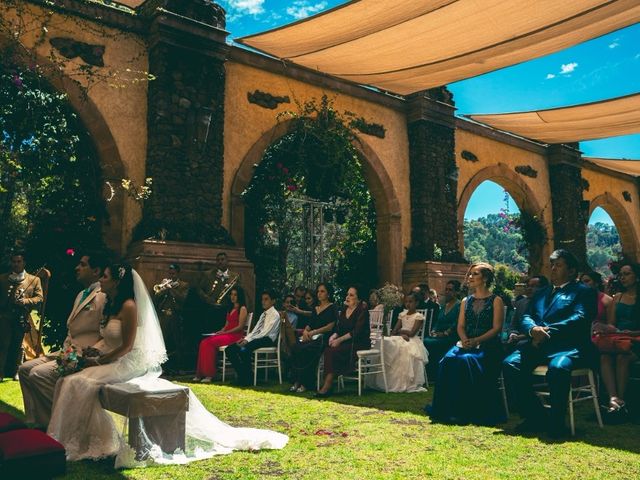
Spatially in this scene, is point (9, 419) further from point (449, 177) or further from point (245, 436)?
point (449, 177)

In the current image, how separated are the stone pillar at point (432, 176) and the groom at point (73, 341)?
7.87 meters

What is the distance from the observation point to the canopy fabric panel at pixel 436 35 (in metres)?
6.36

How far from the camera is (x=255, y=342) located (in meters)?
6.79

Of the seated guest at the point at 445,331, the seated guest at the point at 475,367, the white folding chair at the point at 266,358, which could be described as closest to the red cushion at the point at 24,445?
the seated guest at the point at 475,367

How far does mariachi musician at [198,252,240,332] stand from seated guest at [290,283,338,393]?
5.51 ft

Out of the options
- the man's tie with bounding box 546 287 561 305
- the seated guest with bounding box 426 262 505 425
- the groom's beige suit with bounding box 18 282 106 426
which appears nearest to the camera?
the groom's beige suit with bounding box 18 282 106 426

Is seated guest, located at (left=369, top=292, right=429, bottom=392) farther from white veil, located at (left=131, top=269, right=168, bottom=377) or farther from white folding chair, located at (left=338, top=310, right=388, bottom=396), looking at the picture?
white veil, located at (left=131, top=269, right=168, bottom=377)

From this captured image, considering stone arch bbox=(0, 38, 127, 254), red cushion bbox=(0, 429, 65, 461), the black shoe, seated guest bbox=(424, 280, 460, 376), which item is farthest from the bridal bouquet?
stone arch bbox=(0, 38, 127, 254)

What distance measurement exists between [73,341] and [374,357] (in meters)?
3.55

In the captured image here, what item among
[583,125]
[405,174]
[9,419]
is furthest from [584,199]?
[9,419]

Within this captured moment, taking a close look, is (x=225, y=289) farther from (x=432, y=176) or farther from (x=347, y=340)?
(x=432, y=176)

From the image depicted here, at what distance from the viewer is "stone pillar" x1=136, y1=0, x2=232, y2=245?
7.88 meters

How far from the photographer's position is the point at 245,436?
140 inches

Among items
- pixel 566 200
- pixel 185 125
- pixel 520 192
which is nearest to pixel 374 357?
pixel 185 125
